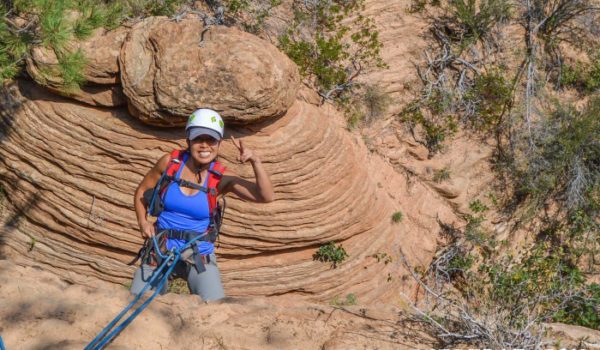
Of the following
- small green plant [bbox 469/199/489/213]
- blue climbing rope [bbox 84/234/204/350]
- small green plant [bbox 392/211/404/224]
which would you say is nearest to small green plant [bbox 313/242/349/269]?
small green plant [bbox 392/211/404/224]

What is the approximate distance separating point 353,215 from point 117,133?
9.37 feet

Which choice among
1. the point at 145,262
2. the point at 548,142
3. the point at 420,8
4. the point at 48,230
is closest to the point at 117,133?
the point at 48,230

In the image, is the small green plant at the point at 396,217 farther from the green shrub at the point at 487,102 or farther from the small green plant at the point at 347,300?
the green shrub at the point at 487,102

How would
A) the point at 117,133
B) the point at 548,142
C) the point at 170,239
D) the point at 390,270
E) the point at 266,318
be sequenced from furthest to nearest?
the point at 548,142, the point at 390,270, the point at 117,133, the point at 170,239, the point at 266,318

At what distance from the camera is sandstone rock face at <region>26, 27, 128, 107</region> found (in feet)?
Result: 20.6

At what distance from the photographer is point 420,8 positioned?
9.15 m

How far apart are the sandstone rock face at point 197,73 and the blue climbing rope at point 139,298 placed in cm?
218

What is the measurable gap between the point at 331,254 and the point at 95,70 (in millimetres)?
3362

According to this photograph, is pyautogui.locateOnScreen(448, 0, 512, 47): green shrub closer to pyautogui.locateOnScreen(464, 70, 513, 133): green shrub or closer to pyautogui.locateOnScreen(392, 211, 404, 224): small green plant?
pyautogui.locateOnScreen(464, 70, 513, 133): green shrub

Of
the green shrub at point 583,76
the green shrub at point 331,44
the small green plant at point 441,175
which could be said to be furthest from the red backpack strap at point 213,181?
the green shrub at point 583,76

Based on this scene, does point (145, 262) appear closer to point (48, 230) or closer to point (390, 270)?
point (48, 230)

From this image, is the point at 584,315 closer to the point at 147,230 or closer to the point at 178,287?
the point at 178,287

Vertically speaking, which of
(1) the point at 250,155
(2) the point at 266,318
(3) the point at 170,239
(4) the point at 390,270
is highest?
(1) the point at 250,155

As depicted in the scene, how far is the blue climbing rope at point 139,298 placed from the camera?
3438 millimetres
